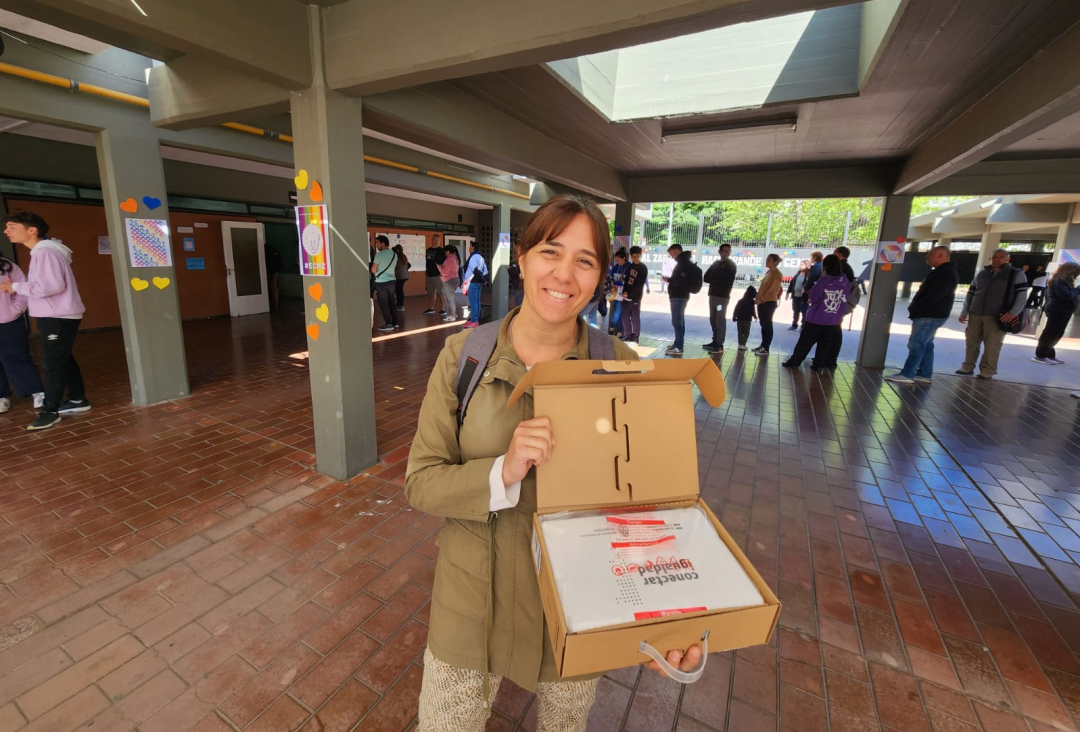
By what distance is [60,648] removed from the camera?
212 centimetres

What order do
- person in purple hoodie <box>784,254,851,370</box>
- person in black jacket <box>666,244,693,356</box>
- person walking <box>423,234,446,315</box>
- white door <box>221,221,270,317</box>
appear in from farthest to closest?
1. white door <box>221,221,270,317</box>
2. person walking <box>423,234,446,315</box>
3. person in black jacket <box>666,244,693,356</box>
4. person in purple hoodie <box>784,254,851,370</box>

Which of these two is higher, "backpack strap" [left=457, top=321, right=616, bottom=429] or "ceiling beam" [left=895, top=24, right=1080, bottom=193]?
"ceiling beam" [left=895, top=24, right=1080, bottom=193]

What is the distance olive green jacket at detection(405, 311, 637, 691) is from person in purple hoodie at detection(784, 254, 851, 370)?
747cm

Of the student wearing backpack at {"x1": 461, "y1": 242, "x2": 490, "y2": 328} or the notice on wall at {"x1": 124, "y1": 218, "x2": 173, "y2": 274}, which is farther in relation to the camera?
the student wearing backpack at {"x1": 461, "y1": 242, "x2": 490, "y2": 328}

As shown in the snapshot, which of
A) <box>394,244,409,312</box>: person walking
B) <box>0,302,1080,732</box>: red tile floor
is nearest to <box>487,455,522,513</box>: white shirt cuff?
<box>0,302,1080,732</box>: red tile floor

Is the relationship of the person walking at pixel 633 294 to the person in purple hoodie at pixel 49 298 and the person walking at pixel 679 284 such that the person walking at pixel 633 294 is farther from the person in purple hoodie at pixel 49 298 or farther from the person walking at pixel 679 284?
the person in purple hoodie at pixel 49 298

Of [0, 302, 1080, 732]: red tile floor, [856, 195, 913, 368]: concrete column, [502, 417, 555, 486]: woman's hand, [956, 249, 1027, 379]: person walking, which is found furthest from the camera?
[856, 195, 913, 368]: concrete column

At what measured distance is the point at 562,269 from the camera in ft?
3.85

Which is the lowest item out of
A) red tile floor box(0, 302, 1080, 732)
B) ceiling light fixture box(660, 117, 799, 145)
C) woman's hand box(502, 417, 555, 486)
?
red tile floor box(0, 302, 1080, 732)

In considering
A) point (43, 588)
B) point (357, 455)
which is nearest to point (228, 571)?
point (43, 588)

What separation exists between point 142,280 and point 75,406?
144 cm

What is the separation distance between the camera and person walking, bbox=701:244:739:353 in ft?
27.4

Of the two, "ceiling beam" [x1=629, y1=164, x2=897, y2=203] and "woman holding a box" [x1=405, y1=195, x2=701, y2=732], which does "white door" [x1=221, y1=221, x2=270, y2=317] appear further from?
"woman holding a box" [x1=405, y1=195, x2=701, y2=732]

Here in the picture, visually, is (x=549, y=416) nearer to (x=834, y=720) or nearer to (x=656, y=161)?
(x=834, y=720)
